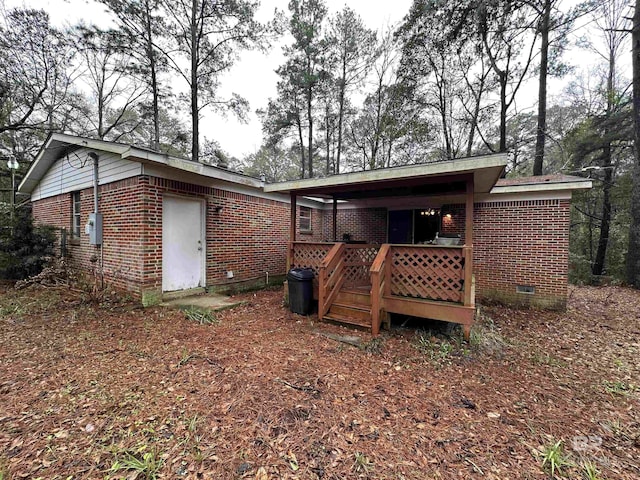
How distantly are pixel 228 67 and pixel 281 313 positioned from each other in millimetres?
11964

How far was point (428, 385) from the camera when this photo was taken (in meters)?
3.02

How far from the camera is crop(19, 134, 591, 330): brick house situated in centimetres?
530

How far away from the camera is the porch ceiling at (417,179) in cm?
380

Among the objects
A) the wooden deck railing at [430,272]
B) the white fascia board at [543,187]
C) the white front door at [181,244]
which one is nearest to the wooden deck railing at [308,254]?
the wooden deck railing at [430,272]

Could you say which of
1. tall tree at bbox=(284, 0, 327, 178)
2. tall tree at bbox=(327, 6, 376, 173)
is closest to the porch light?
tall tree at bbox=(284, 0, 327, 178)

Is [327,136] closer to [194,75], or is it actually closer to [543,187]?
[194,75]

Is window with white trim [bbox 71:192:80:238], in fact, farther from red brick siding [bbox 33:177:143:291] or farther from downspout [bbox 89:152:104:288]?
downspout [bbox 89:152:104:288]

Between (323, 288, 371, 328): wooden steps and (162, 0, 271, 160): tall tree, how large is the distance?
10.8m

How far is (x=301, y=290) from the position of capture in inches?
206

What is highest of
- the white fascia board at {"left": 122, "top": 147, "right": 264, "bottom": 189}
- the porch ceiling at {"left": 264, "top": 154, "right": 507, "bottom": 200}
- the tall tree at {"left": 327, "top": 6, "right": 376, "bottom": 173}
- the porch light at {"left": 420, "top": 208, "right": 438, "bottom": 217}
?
the tall tree at {"left": 327, "top": 6, "right": 376, "bottom": 173}

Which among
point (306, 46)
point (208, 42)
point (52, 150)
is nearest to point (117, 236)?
point (52, 150)

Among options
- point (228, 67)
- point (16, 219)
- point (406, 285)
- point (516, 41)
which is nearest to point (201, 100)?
point (228, 67)

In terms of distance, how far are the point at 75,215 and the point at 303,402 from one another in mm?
8641

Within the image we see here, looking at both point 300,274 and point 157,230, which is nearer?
point 300,274
